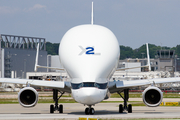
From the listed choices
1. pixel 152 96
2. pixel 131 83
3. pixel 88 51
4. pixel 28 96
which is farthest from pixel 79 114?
pixel 88 51

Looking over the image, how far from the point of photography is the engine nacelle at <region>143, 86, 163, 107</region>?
23.9m

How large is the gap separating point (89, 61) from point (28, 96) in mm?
5037

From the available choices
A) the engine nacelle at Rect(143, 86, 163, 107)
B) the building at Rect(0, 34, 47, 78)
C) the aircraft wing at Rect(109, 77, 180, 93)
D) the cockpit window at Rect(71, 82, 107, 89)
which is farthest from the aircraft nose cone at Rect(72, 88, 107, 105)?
the building at Rect(0, 34, 47, 78)

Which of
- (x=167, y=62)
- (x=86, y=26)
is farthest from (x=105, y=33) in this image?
(x=167, y=62)

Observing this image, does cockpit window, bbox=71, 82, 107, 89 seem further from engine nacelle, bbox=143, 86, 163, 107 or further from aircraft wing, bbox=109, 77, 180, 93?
engine nacelle, bbox=143, 86, 163, 107

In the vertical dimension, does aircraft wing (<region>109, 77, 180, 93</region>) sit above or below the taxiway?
above

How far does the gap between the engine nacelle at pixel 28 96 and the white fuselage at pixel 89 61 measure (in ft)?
8.78

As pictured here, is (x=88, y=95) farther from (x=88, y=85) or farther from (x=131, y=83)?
(x=131, y=83)

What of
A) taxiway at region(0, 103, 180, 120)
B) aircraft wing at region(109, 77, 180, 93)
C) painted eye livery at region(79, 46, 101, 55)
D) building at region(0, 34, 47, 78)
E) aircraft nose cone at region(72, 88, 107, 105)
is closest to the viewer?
aircraft nose cone at region(72, 88, 107, 105)

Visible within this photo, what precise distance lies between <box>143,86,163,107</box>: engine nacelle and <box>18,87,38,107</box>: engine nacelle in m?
6.81

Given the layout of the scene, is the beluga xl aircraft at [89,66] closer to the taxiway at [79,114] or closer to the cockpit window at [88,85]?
the cockpit window at [88,85]

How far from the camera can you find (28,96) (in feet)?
79.4

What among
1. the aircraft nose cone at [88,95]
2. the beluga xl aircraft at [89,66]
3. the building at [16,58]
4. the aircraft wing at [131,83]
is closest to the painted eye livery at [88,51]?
the beluga xl aircraft at [89,66]

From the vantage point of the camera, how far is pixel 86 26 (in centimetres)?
2433
